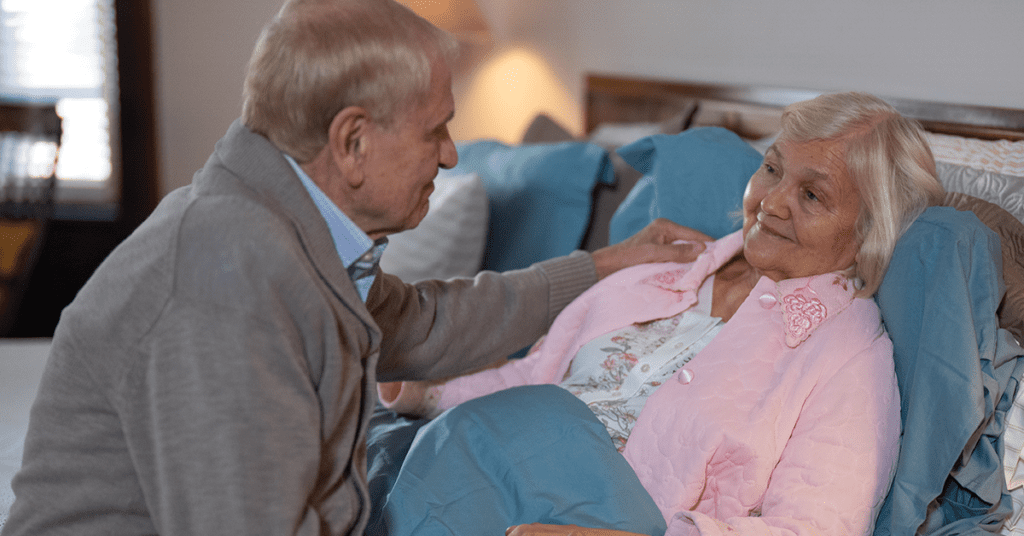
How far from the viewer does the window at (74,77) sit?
387 cm

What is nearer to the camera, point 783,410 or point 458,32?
point 783,410

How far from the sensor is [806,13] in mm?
2143

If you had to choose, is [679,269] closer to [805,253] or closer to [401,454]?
[805,253]

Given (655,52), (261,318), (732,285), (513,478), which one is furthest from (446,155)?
(655,52)

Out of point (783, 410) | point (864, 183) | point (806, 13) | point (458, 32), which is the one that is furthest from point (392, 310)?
point (458, 32)

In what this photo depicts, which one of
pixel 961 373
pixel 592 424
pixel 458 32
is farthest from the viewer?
pixel 458 32

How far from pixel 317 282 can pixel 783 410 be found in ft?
2.26

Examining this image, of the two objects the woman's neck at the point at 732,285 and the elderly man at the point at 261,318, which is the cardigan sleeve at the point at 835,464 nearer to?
the woman's neck at the point at 732,285

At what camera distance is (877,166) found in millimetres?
1184

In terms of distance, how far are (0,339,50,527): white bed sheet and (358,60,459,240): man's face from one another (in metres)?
0.75

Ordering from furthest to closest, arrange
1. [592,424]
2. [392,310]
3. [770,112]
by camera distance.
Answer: [770,112], [392,310], [592,424]

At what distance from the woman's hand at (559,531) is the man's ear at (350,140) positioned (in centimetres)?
50

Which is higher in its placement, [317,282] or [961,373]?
[317,282]

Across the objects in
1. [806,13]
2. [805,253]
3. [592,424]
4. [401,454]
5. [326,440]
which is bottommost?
[401,454]
